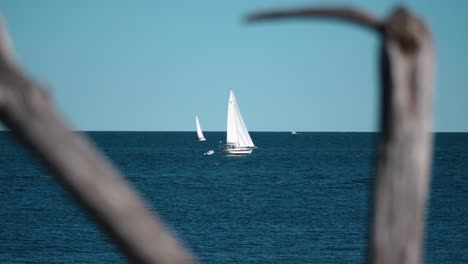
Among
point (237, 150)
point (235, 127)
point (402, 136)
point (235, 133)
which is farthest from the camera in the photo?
point (237, 150)

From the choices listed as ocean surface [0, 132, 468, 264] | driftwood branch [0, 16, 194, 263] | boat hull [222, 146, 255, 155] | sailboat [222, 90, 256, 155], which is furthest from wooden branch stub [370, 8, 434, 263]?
boat hull [222, 146, 255, 155]

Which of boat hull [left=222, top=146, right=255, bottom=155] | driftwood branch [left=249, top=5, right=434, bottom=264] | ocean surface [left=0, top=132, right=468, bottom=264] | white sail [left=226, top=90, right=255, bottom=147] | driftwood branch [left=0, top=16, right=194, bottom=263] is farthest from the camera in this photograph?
boat hull [left=222, top=146, right=255, bottom=155]

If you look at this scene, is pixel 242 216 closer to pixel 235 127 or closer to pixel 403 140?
pixel 235 127

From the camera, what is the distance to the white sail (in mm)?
98875

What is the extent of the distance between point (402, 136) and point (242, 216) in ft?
172

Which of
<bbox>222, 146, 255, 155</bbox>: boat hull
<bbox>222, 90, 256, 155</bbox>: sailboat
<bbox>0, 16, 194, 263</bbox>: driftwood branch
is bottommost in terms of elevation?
<bbox>0, 16, 194, 263</bbox>: driftwood branch

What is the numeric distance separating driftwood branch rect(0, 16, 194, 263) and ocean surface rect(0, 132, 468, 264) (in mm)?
10373

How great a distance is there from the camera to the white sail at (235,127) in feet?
324

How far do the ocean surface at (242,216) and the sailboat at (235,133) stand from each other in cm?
453

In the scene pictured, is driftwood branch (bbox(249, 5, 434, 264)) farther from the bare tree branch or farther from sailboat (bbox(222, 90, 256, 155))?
sailboat (bbox(222, 90, 256, 155))

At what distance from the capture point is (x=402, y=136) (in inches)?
96.2

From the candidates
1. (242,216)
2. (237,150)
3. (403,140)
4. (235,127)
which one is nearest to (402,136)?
(403,140)

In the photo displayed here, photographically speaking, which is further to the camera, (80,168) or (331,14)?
(331,14)

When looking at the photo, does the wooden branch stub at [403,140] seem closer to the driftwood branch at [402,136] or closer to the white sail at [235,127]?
the driftwood branch at [402,136]
